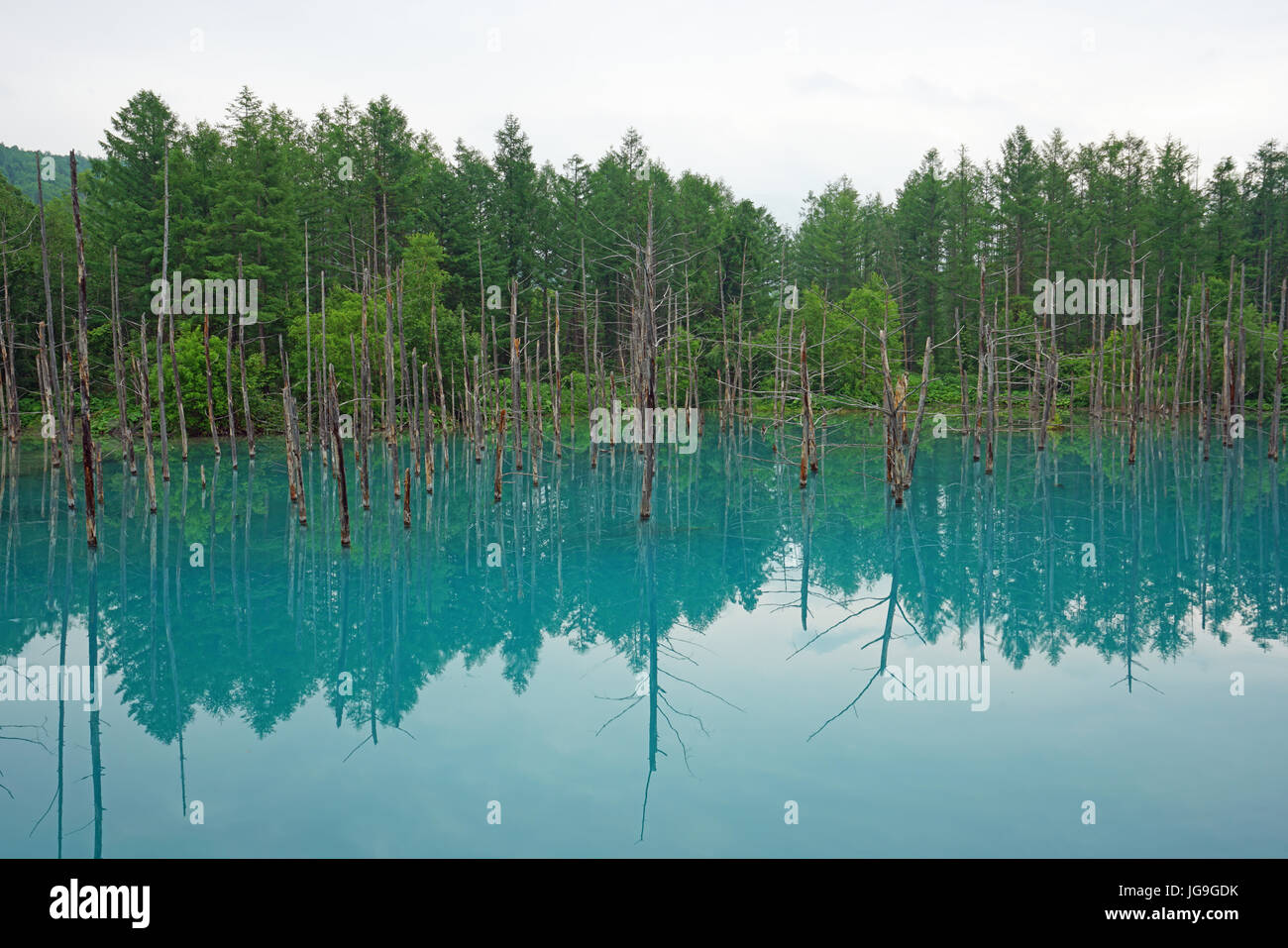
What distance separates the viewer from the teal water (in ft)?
20.3

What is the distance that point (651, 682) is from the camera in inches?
368

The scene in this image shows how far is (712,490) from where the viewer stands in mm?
23234

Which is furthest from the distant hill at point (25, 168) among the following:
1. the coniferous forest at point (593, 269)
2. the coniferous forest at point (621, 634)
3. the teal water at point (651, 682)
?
the teal water at point (651, 682)

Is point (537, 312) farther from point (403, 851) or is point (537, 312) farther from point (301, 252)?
point (403, 851)

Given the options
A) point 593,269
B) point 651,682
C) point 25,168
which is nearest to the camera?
point 651,682

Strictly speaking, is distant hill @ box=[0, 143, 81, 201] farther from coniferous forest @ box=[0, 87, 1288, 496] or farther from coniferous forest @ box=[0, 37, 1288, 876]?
coniferous forest @ box=[0, 37, 1288, 876]

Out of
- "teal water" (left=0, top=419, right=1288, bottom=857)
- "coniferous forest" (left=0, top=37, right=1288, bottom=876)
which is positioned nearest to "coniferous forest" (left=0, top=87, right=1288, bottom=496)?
"coniferous forest" (left=0, top=37, right=1288, bottom=876)

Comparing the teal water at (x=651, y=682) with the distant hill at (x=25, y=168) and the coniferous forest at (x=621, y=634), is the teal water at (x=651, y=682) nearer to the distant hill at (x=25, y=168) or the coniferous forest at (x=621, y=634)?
the coniferous forest at (x=621, y=634)

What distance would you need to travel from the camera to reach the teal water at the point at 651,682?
6180mm

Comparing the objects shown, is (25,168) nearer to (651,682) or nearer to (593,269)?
(593,269)

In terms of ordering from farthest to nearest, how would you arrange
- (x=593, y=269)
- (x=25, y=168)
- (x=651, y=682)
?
(x=25, y=168)
(x=593, y=269)
(x=651, y=682)

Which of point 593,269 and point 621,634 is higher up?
point 593,269

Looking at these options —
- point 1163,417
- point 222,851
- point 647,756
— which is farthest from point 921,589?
point 1163,417

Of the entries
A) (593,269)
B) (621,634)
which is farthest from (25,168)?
(621,634)
